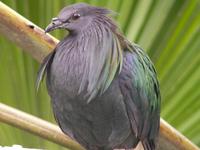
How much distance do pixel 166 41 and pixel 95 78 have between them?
18.0 inches

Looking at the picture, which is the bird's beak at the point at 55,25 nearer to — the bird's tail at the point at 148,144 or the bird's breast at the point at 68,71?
the bird's breast at the point at 68,71

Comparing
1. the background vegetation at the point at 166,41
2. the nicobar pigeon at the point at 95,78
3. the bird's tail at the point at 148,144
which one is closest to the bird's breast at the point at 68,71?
the nicobar pigeon at the point at 95,78

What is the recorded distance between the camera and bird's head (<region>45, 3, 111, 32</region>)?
1641 millimetres

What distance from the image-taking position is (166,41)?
210 cm

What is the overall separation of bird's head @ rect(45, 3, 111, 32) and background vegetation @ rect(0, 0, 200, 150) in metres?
0.36

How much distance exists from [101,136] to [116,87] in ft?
0.45

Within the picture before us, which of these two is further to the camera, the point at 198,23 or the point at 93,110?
the point at 198,23

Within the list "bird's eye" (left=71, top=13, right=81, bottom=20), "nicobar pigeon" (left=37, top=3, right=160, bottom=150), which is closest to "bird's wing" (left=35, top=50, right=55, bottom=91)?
"nicobar pigeon" (left=37, top=3, right=160, bottom=150)

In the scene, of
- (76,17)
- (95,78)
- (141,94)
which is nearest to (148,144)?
(141,94)

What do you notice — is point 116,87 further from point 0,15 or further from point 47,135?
point 0,15

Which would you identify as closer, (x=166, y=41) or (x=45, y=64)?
(x=45, y=64)

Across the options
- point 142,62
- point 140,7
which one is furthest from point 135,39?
point 142,62

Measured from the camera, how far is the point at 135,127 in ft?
5.96

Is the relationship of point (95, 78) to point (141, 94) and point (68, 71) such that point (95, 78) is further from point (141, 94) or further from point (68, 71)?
point (141, 94)
